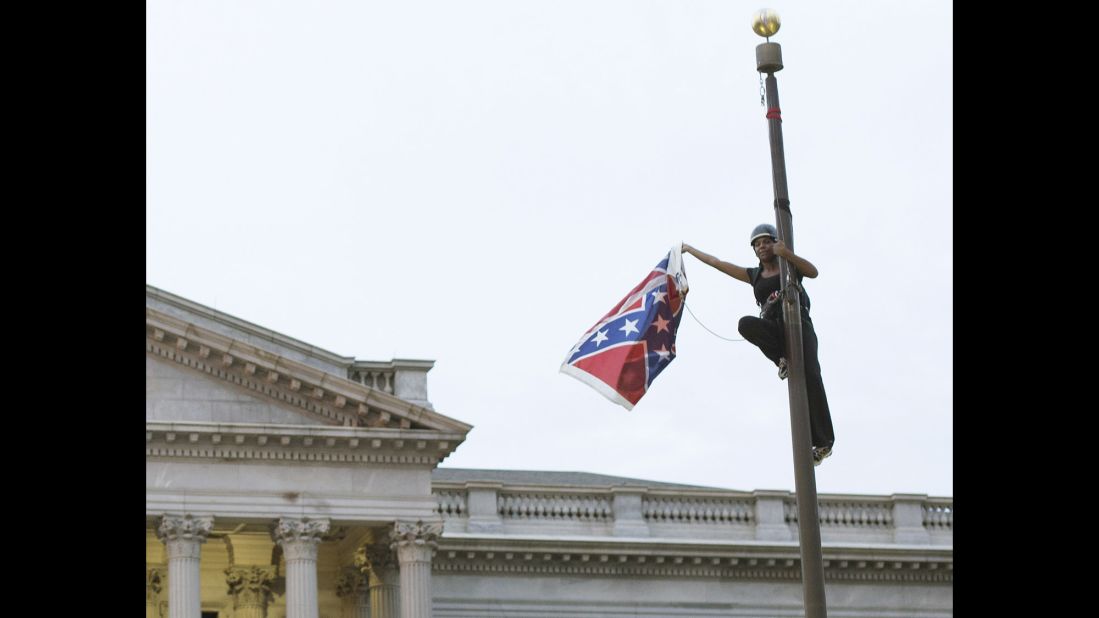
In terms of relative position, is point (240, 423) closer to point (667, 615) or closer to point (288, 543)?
point (288, 543)

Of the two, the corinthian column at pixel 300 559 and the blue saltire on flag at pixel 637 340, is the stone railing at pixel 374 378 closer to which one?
the corinthian column at pixel 300 559

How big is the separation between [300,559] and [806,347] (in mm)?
34074

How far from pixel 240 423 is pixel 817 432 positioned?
111 feet

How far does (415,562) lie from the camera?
4478 cm

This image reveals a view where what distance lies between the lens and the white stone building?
4419 cm

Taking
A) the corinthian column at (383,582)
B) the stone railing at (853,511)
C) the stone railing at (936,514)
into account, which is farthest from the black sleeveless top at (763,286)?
Result: the stone railing at (936,514)

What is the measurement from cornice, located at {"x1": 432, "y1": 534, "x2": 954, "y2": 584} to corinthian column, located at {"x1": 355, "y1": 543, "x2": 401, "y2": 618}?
5.99 ft

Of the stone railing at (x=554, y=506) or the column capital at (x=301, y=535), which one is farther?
the stone railing at (x=554, y=506)

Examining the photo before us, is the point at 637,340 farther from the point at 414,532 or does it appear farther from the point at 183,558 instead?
the point at 414,532

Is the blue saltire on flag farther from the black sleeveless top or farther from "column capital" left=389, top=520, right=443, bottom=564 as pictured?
"column capital" left=389, top=520, right=443, bottom=564

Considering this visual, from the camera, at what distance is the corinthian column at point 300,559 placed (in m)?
43.8

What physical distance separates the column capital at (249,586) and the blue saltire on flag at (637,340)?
3584 centimetres

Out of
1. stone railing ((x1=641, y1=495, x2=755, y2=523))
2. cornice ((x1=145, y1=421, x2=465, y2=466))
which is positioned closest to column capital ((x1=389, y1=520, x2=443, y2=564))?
cornice ((x1=145, y1=421, x2=465, y2=466))
